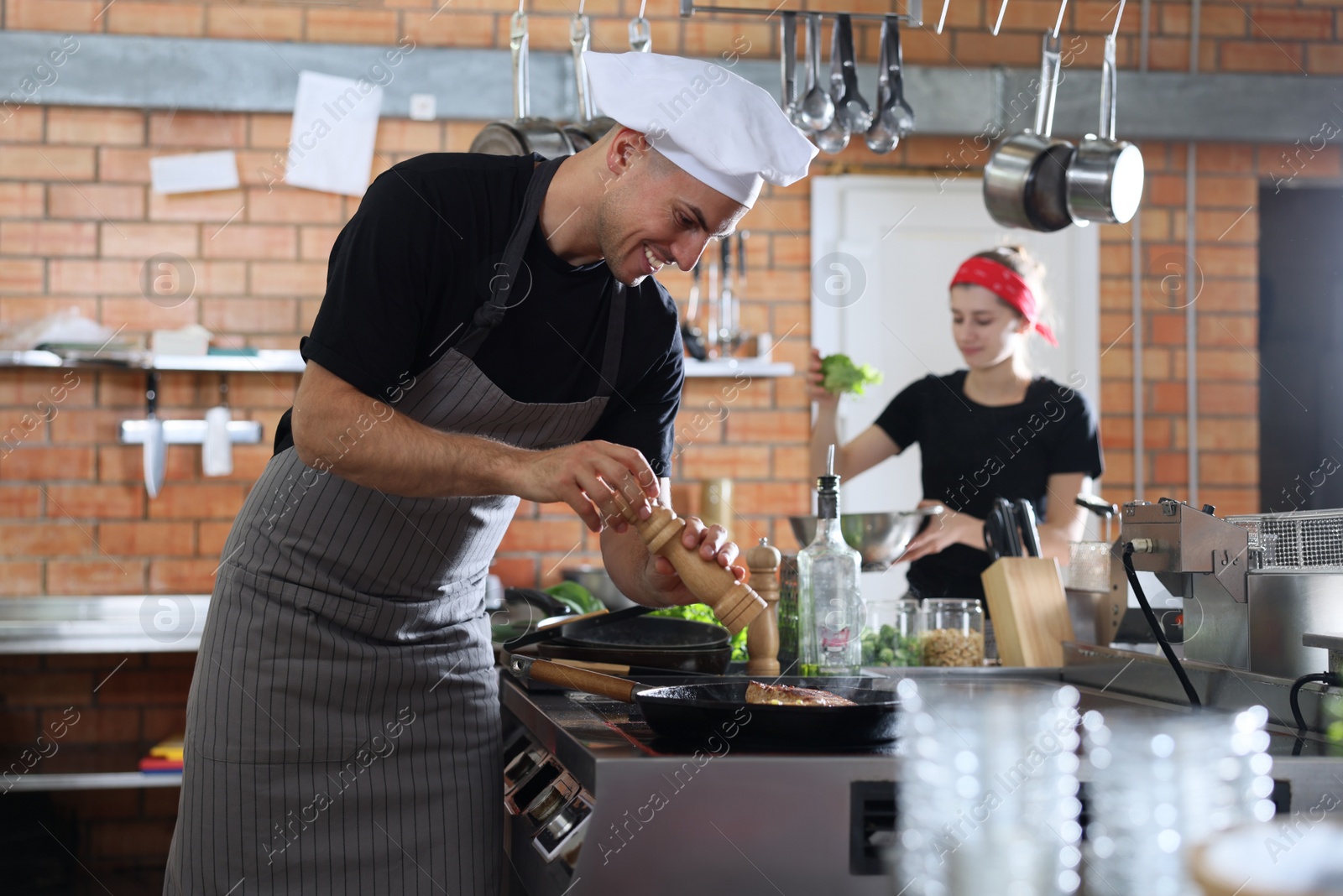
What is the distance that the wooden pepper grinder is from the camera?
1.69m

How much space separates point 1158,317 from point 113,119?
3404 millimetres

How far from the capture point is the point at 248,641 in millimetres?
1501

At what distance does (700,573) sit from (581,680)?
1.12 ft

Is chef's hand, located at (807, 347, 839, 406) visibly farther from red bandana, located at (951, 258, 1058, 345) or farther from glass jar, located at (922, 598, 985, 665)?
glass jar, located at (922, 598, 985, 665)

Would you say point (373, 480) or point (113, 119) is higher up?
point (113, 119)

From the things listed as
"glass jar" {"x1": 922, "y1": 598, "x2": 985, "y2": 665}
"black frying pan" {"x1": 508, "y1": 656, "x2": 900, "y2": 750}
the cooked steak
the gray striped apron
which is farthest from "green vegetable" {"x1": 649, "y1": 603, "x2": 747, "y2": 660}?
"black frying pan" {"x1": 508, "y1": 656, "x2": 900, "y2": 750}

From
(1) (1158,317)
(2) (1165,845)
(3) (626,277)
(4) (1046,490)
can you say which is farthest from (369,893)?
(1) (1158,317)

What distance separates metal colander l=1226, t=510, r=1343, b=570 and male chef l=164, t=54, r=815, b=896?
2.10ft

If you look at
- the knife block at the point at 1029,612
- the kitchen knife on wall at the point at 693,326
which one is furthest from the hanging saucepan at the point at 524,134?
the knife block at the point at 1029,612

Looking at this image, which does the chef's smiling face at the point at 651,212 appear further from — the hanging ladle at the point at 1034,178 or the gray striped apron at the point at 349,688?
the hanging ladle at the point at 1034,178

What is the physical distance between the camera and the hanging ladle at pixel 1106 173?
8.40ft

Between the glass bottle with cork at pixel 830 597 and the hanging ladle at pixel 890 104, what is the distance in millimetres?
1264

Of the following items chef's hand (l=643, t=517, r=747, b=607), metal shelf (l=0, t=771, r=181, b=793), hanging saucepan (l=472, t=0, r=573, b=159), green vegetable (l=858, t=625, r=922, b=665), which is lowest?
metal shelf (l=0, t=771, r=181, b=793)

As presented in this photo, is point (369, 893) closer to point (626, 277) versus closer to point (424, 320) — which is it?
point (424, 320)
